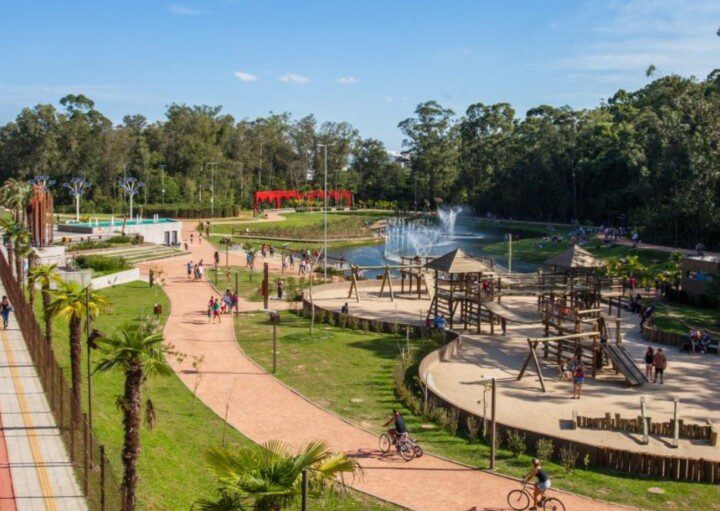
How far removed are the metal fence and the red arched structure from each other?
89.4 metres

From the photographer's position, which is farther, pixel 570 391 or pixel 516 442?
pixel 570 391

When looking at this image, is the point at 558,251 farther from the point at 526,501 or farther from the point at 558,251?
the point at 526,501

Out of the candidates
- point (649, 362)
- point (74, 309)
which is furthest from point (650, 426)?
point (74, 309)

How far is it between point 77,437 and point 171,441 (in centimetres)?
307

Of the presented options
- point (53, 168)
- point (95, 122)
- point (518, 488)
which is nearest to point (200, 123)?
point (95, 122)

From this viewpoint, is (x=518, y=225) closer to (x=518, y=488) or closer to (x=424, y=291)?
(x=424, y=291)

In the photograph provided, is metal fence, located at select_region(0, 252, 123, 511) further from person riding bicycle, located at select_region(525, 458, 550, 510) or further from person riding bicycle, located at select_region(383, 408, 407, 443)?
person riding bicycle, located at select_region(525, 458, 550, 510)

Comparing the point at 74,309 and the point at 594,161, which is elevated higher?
the point at 594,161

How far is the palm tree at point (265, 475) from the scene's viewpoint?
8695 millimetres

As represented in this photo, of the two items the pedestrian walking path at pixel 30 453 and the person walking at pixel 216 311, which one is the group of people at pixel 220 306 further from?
the pedestrian walking path at pixel 30 453

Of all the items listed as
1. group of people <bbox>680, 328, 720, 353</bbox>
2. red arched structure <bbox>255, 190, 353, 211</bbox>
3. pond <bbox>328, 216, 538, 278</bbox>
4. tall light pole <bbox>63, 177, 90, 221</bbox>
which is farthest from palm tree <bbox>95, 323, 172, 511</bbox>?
red arched structure <bbox>255, 190, 353, 211</bbox>

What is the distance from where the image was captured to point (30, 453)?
1600 cm

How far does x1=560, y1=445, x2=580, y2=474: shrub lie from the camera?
17531mm

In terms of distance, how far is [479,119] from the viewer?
127562mm
